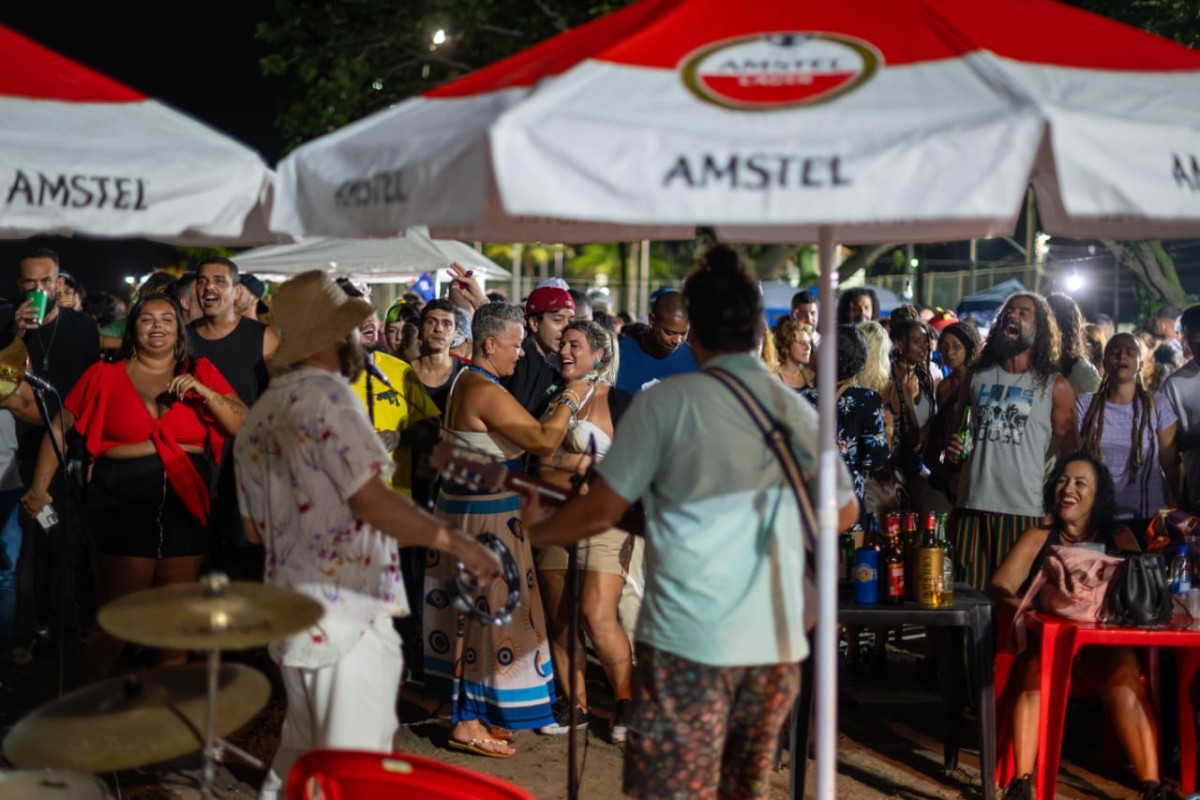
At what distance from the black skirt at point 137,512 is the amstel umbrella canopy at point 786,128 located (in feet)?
9.04

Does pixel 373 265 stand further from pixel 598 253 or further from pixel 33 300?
pixel 598 253

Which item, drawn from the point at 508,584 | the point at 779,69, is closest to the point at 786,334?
the point at 508,584

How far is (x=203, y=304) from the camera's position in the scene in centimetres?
699

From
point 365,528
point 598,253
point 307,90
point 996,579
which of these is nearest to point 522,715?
point 996,579

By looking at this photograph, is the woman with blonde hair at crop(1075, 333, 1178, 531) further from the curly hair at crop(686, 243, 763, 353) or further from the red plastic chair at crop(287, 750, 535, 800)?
the red plastic chair at crop(287, 750, 535, 800)

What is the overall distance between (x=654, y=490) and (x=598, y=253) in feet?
188

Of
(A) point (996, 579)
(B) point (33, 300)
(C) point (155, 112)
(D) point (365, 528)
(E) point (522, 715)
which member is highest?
(C) point (155, 112)

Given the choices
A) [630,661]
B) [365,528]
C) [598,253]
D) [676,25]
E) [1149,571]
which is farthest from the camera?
[598,253]

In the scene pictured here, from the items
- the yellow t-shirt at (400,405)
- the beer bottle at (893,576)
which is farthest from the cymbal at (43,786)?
the yellow t-shirt at (400,405)

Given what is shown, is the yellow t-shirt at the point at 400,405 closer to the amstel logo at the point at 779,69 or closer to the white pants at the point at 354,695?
the white pants at the point at 354,695

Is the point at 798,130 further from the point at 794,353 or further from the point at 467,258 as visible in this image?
the point at 467,258

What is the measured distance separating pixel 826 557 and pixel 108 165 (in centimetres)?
221

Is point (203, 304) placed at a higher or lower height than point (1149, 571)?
higher

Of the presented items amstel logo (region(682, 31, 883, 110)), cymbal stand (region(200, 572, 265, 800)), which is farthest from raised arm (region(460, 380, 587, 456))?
amstel logo (region(682, 31, 883, 110))
